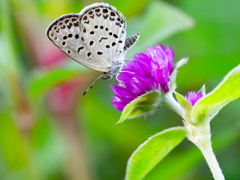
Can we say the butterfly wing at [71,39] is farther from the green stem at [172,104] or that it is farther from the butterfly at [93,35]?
the green stem at [172,104]

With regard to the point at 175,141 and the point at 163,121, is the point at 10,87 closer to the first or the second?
the point at 163,121

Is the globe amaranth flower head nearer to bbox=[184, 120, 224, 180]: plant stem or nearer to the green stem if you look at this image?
the green stem

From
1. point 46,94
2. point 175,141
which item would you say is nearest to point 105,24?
point 175,141

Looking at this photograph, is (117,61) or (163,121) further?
(163,121)

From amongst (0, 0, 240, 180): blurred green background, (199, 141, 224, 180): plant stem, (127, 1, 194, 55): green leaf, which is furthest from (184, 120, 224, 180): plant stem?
(127, 1, 194, 55): green leaf

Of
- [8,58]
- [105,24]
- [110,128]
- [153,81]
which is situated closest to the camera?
Result: [153,81]
